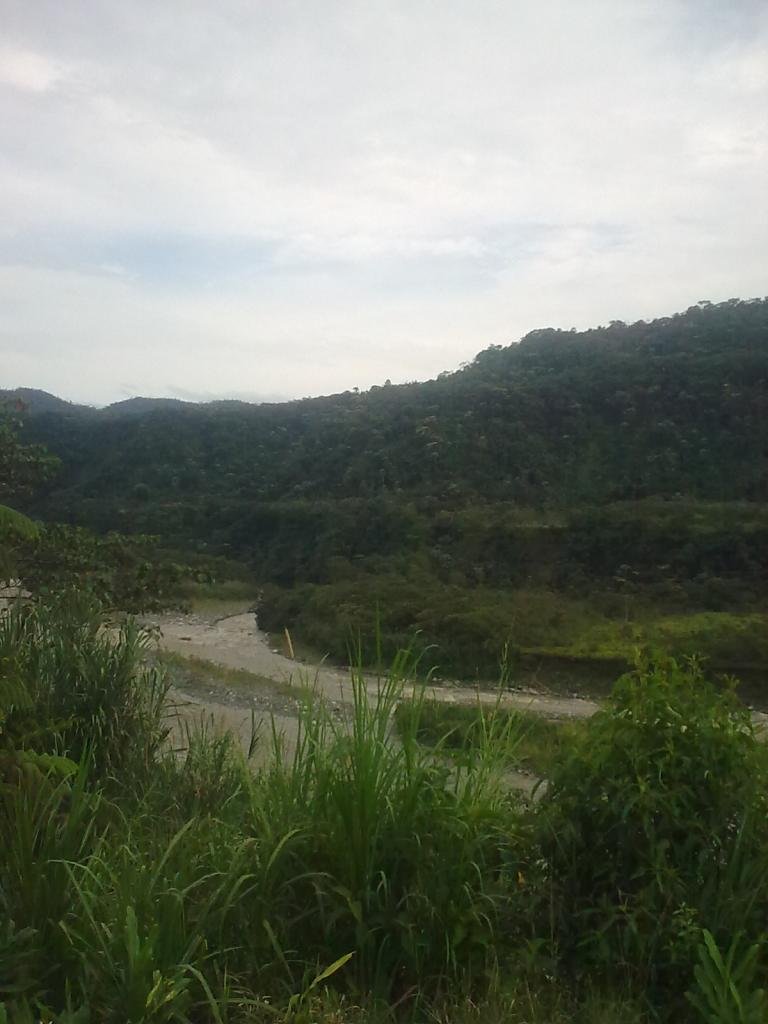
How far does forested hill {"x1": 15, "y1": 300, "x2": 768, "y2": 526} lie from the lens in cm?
4044

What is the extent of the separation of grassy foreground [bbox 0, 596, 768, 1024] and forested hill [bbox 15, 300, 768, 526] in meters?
36.3

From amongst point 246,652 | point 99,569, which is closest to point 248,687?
point 246,652

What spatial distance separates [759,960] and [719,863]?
24 cm

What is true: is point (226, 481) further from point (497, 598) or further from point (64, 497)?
point (497, 598)

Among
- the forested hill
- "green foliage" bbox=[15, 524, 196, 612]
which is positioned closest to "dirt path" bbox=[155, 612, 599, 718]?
"green foliage" bbox=[15, 524, 196, 612]

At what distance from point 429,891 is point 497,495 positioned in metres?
38.4

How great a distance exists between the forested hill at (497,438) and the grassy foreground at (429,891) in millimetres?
36305

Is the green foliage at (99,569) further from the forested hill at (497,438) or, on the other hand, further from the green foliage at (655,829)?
the forested hill at (497,438)

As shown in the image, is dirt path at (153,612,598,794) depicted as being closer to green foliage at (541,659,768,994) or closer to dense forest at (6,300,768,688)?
dense forest at (6,300,768,688)

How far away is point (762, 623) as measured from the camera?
22344 mm

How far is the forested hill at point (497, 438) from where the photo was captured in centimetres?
4044

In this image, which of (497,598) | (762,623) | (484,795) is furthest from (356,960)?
(497,598)

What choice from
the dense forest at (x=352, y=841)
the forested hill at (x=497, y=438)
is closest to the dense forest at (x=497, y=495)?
the forested hill at (x=497, y=438)

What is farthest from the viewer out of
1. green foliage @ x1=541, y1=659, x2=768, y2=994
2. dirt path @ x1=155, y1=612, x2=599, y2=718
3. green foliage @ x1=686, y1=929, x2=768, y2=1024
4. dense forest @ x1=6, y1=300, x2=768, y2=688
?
dense forest @ x1=6, y1=300, x2=768, y2=688
